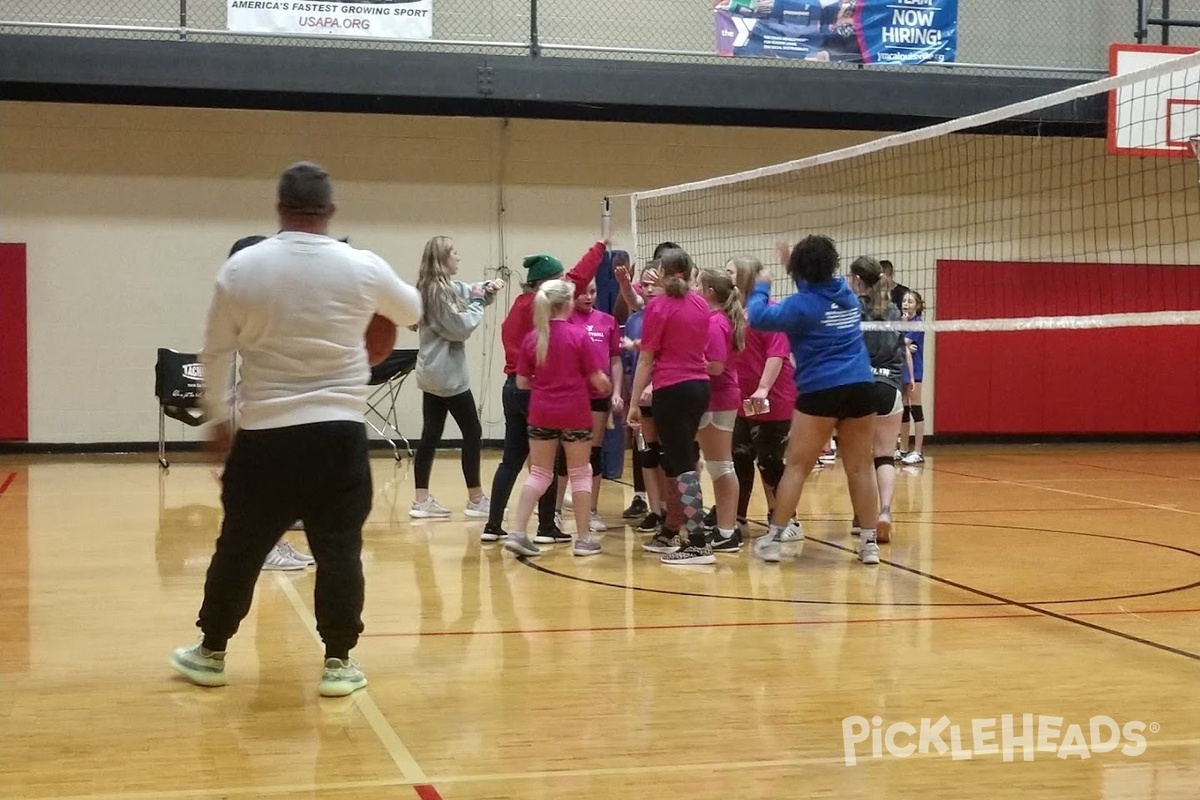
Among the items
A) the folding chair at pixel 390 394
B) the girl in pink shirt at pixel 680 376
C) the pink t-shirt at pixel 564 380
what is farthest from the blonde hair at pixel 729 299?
the folding chair at pixel 390 394

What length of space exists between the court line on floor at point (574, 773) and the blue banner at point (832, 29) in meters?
10.4

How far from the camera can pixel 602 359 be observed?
23.1ft

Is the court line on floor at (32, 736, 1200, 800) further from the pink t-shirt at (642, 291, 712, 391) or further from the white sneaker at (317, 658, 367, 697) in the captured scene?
the pink t-shirt at (642, 291, 712, 391)

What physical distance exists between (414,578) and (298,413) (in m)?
2.47

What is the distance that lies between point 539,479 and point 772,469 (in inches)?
58.6

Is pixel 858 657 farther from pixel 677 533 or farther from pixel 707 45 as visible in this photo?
pixel 707 45

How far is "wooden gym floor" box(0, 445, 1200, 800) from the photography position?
3463 mm

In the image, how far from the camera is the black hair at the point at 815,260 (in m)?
6.45

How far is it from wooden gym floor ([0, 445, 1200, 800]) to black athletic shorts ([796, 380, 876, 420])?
0.80m

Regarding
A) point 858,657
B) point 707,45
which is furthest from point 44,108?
point 858,657

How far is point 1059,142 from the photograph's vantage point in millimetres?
14797

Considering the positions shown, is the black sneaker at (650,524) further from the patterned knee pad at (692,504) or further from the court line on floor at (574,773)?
the court line on floor at (574,773)

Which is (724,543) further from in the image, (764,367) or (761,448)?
(764,367)

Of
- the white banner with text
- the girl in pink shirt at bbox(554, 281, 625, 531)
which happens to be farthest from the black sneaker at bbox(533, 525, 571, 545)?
the white banner with text
